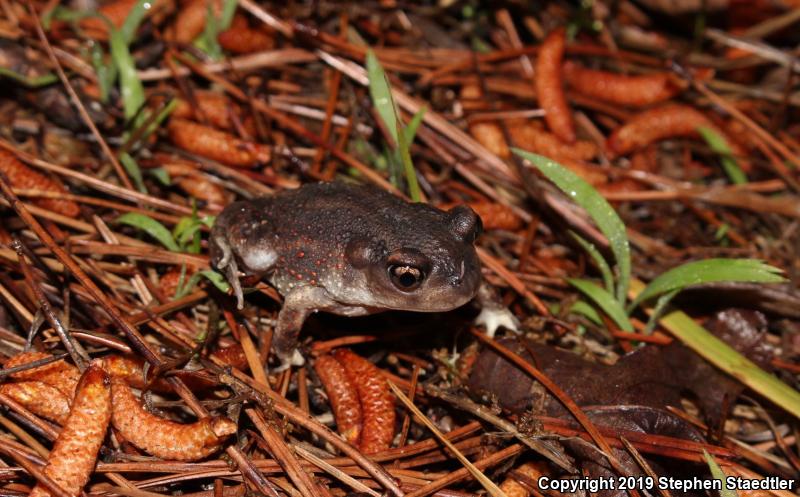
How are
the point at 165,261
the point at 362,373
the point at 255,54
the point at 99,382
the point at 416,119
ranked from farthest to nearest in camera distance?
the point at 255,54 → the point at 416,119 → the point at 165,261 → the point at 362,373 → the point at 99,382

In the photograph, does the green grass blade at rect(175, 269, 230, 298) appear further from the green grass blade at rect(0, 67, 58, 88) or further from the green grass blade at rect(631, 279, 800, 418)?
the green grass blade at rect(631, 279, 800, 418)

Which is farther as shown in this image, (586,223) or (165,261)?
(586,223)

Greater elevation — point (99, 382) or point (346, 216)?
point (346, 216)

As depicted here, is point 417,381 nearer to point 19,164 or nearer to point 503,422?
point 503,422

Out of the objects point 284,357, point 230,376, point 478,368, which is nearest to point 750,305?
point 478,368

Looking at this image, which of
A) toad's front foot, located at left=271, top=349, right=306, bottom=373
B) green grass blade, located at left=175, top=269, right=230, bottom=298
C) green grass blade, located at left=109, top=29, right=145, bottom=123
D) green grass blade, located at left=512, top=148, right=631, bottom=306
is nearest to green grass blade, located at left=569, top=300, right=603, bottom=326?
green grass blade, located at left=512, top=148, right=631, bottom=306

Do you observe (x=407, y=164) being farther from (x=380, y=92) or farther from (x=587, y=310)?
(x=587, y=310)
